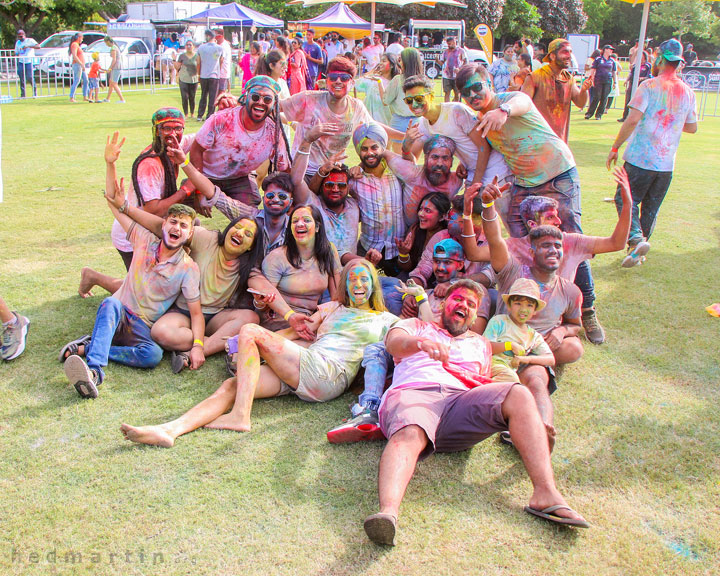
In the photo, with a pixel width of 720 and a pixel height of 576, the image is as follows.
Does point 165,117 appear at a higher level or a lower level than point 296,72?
lower

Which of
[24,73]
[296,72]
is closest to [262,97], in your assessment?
[296,72]

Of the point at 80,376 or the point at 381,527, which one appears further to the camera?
the point at 80,376

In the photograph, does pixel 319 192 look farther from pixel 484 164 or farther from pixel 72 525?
pixel 72 525

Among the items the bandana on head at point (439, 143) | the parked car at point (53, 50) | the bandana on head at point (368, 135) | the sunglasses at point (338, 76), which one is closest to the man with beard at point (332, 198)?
the bandana on head at point (368, 135)

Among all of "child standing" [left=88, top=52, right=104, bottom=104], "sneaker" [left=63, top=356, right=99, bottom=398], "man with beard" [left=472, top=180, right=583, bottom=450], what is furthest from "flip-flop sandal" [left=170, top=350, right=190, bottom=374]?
"child standing" [left=88, top=52, right=104, bottom=104]

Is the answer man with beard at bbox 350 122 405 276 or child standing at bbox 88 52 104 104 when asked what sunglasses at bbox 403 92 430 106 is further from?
child standing at bbox 88 52 104 104

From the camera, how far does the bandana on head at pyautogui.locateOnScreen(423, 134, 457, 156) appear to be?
547cm

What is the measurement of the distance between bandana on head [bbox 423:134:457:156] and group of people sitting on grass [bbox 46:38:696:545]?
15 millimetres

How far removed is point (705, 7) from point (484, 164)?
55085mm

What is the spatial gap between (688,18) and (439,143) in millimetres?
55043

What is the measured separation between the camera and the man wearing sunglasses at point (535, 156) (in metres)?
5.02

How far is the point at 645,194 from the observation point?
6.65 m

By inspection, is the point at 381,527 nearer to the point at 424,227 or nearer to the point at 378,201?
the point at 424,227

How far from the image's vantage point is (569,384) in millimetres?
4375
